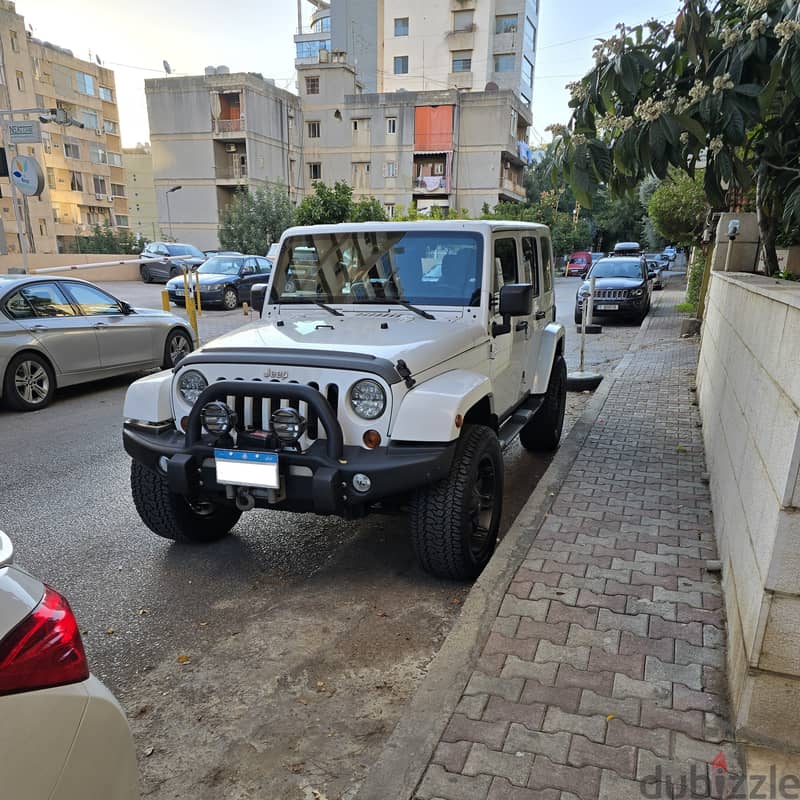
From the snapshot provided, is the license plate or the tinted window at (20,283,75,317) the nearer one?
the license plate

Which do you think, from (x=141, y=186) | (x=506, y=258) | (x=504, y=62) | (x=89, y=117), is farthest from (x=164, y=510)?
(x=141, y=186)

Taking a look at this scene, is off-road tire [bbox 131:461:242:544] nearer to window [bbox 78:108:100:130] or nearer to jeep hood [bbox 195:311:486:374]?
jeep hood [bbox 195:311:486:374]

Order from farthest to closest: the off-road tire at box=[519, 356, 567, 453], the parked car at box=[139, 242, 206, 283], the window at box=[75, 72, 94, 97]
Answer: the window at box=[75, 72, 94, 97] → the parked car at box=[139, 242, 206, 283] → the off-road tire at box=[519, 356, 567, 453]

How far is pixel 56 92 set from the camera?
144ft

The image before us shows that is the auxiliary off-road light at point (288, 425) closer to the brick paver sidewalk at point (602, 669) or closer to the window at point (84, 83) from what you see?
the brick paver sidewalk at point (602, 669)

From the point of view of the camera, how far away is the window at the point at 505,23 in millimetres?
52062

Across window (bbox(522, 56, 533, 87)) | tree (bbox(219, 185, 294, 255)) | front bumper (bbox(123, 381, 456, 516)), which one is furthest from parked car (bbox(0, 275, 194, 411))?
window (bbox(522, 56, 533, 87))

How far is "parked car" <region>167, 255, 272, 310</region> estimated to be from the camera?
18.2m

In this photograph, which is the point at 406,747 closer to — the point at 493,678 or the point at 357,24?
the point at 493,678

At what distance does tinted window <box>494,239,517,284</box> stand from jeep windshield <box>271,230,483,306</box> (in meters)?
0.28

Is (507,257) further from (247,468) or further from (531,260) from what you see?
(247,468)

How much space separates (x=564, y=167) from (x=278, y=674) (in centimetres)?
328

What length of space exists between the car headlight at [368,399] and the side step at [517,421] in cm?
127

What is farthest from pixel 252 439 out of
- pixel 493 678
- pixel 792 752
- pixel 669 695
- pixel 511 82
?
pixel 511 82
